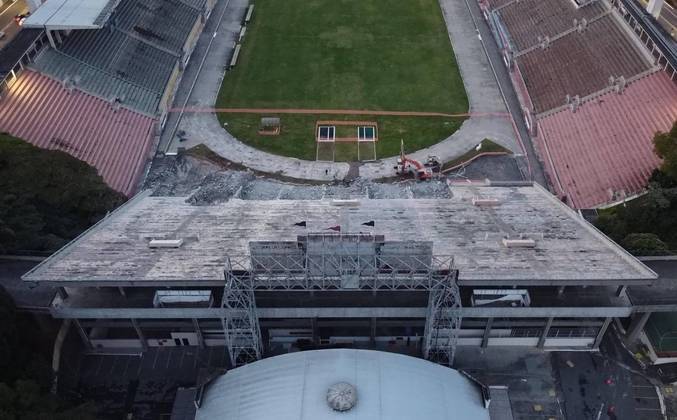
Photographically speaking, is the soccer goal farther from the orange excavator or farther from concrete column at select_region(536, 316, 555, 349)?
concrete column at select_region(536, 316, 555, 349)

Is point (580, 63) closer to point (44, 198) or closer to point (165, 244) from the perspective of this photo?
point (165, 244)

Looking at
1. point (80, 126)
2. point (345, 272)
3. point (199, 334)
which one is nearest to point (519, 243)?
point (345, 272)

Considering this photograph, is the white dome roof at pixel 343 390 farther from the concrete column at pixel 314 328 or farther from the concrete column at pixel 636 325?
the concrete column at pixel 636 325

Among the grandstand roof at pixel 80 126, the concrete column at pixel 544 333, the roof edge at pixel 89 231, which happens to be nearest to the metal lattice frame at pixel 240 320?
the roof edge at pixel 89 231

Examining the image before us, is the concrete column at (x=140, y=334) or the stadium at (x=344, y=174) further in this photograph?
the concrete column at (x=140, y=334)

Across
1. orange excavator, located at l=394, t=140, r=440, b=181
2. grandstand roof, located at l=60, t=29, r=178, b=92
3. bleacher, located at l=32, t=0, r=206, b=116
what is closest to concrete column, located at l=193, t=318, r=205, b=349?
orange excavator, located at l=394, t=140, r=440, b=181

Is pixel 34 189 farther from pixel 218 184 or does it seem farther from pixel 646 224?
pixel 646 224
